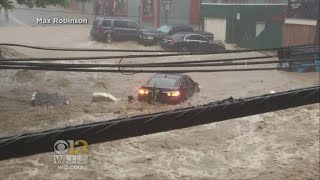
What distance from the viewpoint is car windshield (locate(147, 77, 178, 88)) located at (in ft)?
43.0

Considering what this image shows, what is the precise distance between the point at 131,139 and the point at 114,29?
4295mm

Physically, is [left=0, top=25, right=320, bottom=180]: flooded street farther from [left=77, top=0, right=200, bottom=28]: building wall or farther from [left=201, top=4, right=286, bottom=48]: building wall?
[left=201, top=4, right=286, bottom=48]: building wall

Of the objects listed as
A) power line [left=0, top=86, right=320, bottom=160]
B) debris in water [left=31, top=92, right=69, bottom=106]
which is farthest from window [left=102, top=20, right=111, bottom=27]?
power line [left=0, top=86, right=320, bottom=160]

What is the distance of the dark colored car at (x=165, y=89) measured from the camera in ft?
41.0

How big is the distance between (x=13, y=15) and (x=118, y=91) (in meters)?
5.90

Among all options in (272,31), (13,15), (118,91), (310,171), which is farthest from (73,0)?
(272,31)

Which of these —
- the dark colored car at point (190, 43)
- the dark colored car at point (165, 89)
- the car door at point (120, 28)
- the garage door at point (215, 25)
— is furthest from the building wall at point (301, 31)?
the car door at point (120, 28)

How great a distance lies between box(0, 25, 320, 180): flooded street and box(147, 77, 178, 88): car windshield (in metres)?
0.62

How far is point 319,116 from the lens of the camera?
15117 mm

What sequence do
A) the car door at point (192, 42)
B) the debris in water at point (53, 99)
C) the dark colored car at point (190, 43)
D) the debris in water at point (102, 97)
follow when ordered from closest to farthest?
the debris in water at point (53, 99) < the debris in water at point (102, 97) < the dark colored car at point (190, 43) < the car door at point (192, 42)

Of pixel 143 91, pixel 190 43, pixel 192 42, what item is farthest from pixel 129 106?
pixel 192 42

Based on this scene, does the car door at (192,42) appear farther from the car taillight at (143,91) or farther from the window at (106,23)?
the window at (106,23)

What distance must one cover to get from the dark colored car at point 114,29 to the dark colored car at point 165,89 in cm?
148

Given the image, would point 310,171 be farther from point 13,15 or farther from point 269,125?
point 13,15
